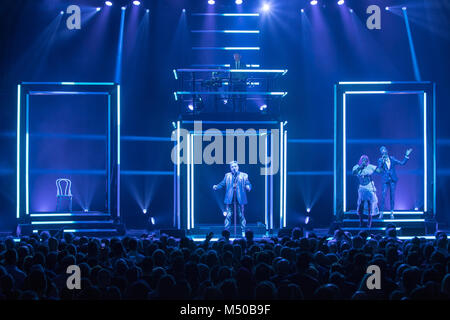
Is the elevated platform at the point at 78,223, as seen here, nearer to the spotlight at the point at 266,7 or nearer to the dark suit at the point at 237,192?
the dark suit at the point at 237,192

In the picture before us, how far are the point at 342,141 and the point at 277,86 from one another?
342cm

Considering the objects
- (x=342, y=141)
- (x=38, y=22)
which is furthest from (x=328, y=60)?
(x=38, y=22)

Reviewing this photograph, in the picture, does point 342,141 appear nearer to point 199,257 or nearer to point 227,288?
point 199,257

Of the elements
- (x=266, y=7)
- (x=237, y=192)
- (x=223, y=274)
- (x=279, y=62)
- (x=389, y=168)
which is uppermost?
(x=266, y=7)

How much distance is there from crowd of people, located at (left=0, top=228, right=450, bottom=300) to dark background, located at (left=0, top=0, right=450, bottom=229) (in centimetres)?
740

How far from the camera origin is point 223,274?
4.98m

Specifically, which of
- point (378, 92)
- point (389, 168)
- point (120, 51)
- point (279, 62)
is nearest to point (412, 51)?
point (378, 92)

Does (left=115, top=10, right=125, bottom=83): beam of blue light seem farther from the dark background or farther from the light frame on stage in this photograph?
the light frame on stage

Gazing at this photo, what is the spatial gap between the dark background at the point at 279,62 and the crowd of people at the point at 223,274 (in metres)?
7.40

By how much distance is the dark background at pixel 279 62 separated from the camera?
14297 millimetres

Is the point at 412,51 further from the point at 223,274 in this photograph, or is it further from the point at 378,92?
the point at 223,274

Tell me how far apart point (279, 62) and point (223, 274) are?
10.7 meters

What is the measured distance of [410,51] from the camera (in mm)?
14602

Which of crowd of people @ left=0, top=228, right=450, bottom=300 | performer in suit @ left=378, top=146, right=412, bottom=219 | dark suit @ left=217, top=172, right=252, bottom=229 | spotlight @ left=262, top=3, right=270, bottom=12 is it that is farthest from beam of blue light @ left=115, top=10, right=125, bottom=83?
crowd of people @ left=0, top=228, right=450, bottom=300
